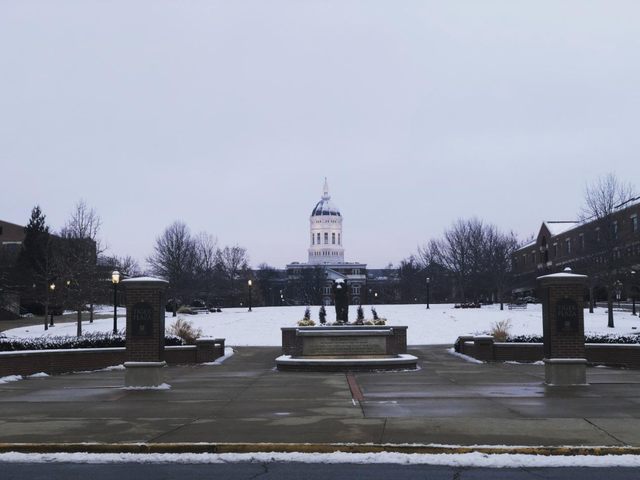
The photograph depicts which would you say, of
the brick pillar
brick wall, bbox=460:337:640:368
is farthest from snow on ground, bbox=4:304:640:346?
the brick pillar

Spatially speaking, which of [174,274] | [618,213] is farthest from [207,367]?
[174,274]

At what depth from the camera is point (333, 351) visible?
23734 mm

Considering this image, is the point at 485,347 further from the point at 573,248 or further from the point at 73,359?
the point at 573,248

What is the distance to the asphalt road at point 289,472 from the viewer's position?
25.7ft

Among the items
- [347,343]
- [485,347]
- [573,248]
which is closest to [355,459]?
[347,343]

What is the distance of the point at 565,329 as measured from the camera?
16.3 meters

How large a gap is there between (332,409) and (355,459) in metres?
4.19

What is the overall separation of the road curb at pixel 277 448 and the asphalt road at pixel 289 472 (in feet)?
1.85

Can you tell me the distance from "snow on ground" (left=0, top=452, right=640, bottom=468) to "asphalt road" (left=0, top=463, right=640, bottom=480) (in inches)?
6.2

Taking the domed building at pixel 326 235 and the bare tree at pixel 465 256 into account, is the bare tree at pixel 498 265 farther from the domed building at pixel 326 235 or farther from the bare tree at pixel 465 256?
the domed building at pixel 326 235

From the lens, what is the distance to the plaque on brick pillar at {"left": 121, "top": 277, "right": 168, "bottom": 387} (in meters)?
16.6

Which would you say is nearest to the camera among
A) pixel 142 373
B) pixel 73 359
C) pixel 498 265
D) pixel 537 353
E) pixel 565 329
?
pixel 565 329

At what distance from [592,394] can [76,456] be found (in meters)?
10.9

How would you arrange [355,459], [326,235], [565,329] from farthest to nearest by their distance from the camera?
[326,235] → [565,329] → [355,459]
